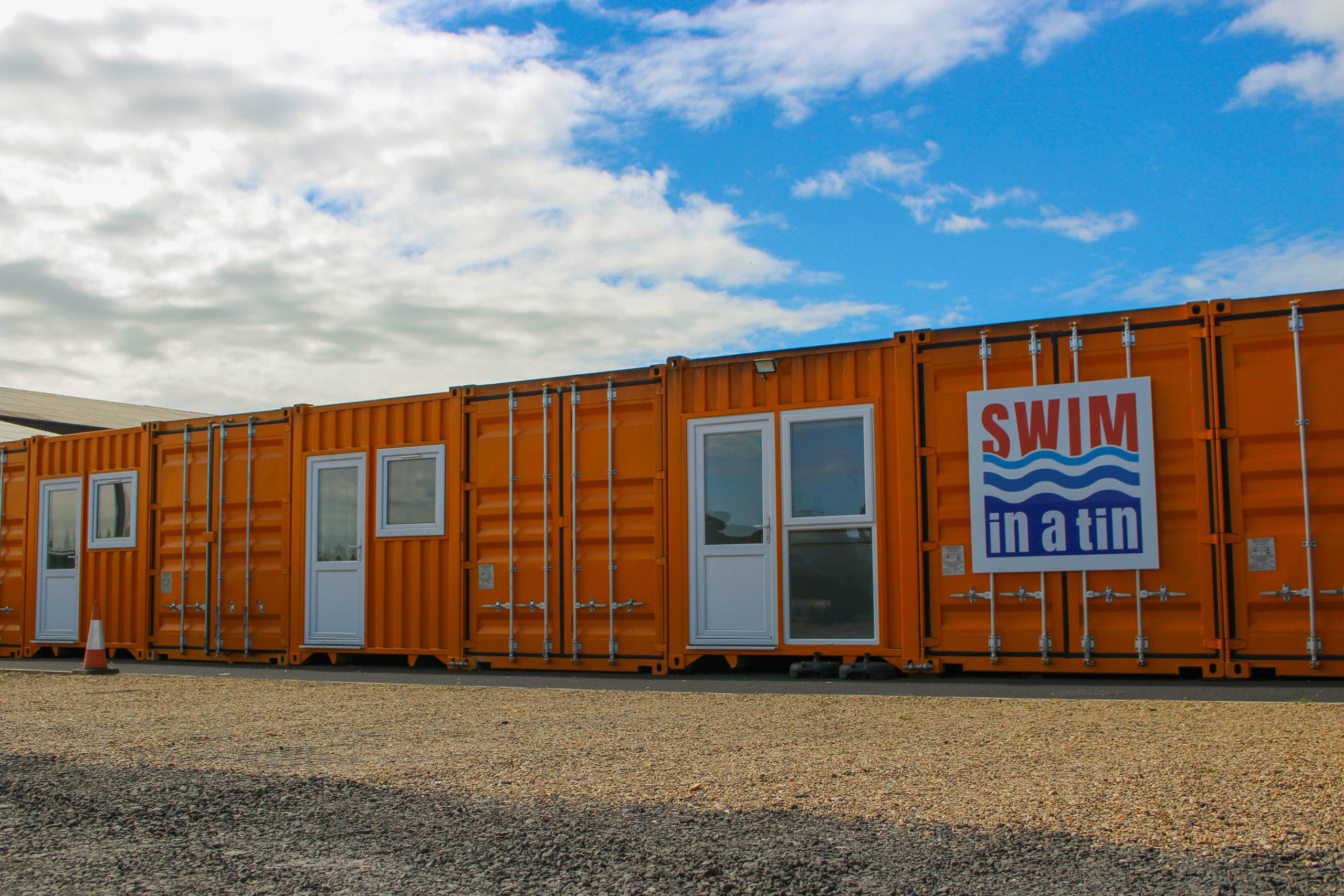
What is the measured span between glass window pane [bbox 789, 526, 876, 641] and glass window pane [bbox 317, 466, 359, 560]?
493cm

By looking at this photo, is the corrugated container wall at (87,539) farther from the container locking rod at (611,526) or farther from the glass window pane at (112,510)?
the container locking rod at (611,526)

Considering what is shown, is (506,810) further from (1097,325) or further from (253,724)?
(1097,325)

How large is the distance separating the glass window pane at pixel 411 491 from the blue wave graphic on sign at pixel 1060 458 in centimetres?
559

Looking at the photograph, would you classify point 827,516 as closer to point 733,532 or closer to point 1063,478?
point 733,532

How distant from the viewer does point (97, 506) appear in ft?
45.4

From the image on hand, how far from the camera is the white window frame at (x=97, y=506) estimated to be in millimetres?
13406

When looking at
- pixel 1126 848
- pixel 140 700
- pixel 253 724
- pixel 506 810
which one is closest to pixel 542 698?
pixel 253 724

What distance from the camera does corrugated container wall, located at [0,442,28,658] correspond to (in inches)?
570

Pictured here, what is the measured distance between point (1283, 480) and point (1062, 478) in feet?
5.00

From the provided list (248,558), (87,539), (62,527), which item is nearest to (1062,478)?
(248,558)

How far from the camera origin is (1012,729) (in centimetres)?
636

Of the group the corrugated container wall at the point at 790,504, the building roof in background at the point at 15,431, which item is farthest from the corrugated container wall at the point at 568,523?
the building roof in background at the point at 15,431

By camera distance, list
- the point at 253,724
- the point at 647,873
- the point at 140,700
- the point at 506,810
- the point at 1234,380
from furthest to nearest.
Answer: the point at 140,700, the point at 1234,380, the point at 253,724, the point at 506,810, the point at 647,873

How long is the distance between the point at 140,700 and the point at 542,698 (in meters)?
3.38
